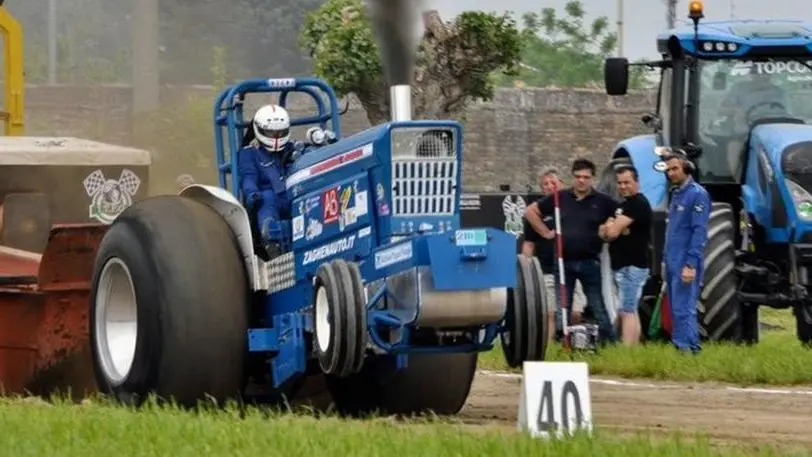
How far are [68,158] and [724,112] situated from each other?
550 centimetres

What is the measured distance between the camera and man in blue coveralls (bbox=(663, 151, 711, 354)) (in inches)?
585

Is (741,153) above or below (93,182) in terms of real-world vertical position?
above

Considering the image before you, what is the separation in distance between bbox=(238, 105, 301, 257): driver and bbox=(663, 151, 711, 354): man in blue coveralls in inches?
172

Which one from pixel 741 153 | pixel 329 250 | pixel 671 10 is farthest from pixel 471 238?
pixel 671 10

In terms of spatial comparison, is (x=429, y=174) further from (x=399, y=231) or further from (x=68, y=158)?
(x=68, y=158)

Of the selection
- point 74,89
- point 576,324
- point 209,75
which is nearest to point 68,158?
point 576,324

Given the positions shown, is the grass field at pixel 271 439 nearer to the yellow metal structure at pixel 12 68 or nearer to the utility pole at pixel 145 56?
the yellow metal structure at pixel 12 68

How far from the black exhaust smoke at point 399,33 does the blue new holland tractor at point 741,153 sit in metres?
5.42

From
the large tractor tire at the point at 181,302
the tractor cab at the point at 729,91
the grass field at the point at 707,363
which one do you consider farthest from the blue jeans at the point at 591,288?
the large tractor tire at the point at 181,302

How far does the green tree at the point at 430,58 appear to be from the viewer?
67.8 feet

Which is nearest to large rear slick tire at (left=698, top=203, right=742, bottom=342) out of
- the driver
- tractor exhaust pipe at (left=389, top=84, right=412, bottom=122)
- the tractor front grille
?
the driver

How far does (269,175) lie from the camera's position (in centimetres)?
1143

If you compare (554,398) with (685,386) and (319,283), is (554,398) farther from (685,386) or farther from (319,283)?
(685,386)

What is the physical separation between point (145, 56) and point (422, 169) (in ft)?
47.7
